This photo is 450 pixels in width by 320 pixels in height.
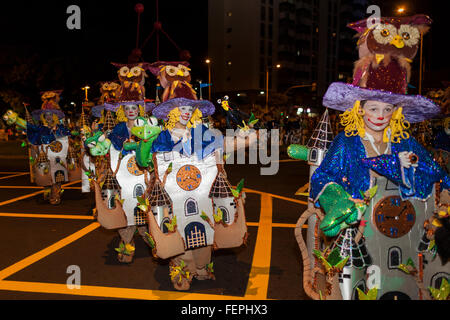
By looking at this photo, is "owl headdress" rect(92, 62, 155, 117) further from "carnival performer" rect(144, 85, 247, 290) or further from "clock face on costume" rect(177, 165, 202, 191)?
"clock face on costume" rect(177, 165, 202, 191)

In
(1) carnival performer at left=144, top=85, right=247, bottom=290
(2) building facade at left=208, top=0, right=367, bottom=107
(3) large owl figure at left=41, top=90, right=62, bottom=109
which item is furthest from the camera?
(2) building facade at left=208, top=0, right=367, bottom=107

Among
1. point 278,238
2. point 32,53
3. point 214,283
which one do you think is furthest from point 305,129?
point 214,283

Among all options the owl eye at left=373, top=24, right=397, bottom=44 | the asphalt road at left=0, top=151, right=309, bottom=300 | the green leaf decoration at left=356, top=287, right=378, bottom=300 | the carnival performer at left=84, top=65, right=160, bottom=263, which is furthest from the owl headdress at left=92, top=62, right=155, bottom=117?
the green leaf decoration at left=356, top=287, right=378, bottom=300

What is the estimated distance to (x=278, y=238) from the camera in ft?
18.9

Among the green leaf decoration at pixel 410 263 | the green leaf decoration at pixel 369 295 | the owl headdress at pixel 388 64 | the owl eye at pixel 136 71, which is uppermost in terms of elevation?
the owl eye at pixel 136 71

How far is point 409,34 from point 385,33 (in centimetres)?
19

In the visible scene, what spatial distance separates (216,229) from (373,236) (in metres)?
1.84

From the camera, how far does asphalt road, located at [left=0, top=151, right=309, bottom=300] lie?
3928 millimetres

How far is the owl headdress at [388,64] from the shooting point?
255 cm

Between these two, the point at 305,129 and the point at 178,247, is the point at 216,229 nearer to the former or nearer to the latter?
the point at 178,247

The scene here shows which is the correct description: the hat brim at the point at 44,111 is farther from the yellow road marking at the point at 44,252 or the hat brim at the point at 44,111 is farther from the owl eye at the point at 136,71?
the owl eye at the point at 136,71

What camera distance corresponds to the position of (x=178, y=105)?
4.01 m

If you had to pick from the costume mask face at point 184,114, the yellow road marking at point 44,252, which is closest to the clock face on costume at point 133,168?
the costume mask face at point 184,114

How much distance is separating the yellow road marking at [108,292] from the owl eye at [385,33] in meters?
2.76
